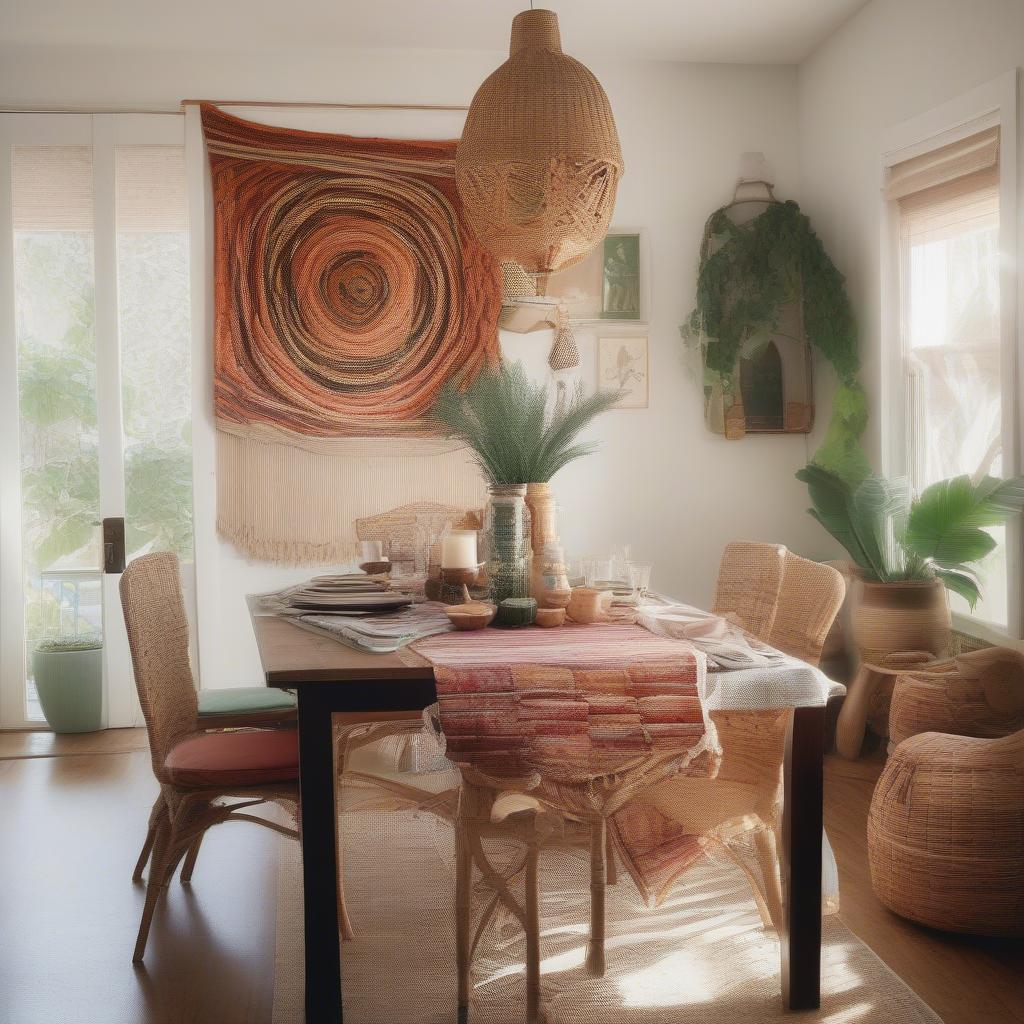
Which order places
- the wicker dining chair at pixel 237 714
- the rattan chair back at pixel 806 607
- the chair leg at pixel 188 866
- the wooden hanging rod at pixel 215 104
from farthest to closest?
the wooden hanging rod at pixel 215 104, the chair leg at pixel 188 866, the wicker dining chair at pixel 237 714, the rattan chair back at pixel 806 607

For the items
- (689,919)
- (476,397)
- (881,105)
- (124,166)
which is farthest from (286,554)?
(881,105)

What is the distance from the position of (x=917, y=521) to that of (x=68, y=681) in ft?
11.0

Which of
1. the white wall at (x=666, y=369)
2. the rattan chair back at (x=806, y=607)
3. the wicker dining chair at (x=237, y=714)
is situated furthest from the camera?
the white wall at (x=666, y=369)

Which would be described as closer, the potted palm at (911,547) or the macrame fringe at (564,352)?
the potted palm at (911,547)

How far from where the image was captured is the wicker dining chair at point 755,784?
2.27 m

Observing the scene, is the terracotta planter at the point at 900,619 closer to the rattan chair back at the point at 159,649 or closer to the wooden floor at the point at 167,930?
the wooden floor at the point at 167,930

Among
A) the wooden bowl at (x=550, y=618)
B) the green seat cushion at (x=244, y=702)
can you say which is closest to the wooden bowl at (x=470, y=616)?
the wooden bowl at (x=550, y=618)

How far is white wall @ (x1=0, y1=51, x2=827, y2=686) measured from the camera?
479 centimetres

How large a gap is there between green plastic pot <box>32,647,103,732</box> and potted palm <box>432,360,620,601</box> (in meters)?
2.62

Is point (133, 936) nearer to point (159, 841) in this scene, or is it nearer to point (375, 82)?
point (159, 841)

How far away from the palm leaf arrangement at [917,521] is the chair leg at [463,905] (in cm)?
210

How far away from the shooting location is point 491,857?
281 cm

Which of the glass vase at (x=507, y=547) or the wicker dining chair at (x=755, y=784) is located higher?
the glass vase at (x=507, y=547)

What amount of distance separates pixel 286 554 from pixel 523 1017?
9.14 ft
